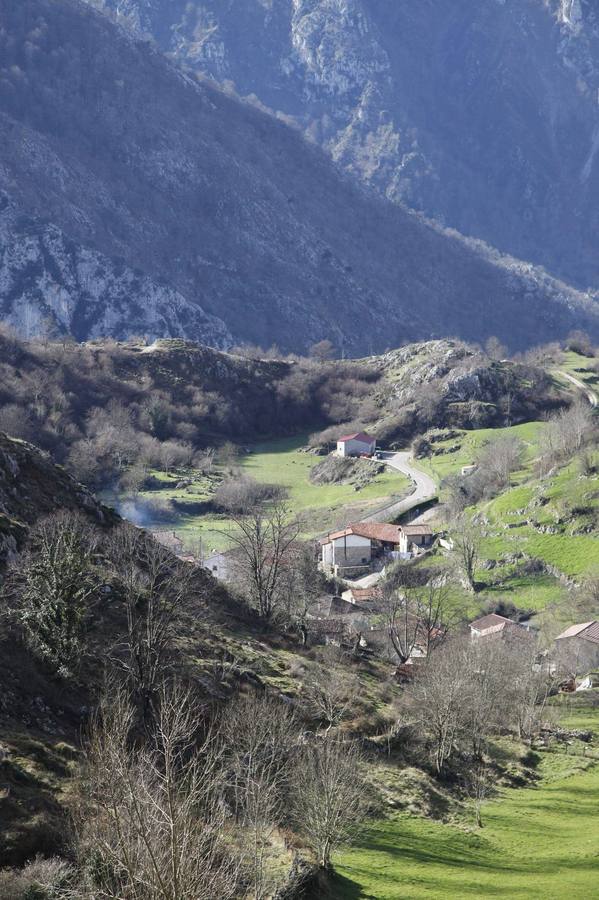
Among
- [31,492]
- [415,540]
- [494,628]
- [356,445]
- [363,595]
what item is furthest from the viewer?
[356,445]

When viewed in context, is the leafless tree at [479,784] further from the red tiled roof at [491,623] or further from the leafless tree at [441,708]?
the red tiled roof at [491,623]

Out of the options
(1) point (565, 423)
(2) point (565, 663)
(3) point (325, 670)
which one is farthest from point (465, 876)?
(1) point (565, 423)

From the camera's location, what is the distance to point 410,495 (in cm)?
13050

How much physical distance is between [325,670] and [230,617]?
9.05m

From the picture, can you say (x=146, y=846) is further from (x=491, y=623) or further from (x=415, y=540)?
(x=415, y=540)

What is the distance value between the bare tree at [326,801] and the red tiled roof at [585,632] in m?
41.5

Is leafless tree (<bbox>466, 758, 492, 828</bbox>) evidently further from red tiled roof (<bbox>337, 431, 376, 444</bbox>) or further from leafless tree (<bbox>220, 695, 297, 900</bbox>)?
red tiled roof (<bbox>337, 431, 376, 444</bbox>)

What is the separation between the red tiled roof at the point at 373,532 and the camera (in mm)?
109500

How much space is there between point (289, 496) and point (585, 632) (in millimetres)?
74520

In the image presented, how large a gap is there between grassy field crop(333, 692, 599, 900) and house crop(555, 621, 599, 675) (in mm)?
26419

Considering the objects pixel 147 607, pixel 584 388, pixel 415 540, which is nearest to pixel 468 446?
pixel 584 388

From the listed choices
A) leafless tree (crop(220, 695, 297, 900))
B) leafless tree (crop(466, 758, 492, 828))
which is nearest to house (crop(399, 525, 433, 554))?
leafless tree (crop(466, 758, 492, 828))

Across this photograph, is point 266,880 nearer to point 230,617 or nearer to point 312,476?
point 230,617

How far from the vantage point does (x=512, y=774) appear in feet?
143
